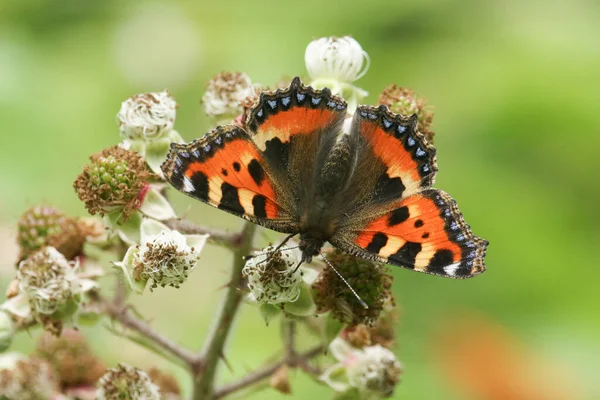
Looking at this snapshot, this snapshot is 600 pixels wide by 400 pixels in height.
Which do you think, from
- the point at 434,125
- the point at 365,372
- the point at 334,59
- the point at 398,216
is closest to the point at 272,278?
the point at 398,216

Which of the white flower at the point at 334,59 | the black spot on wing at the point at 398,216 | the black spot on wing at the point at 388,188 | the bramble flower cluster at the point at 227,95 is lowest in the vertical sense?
the black spot on wing at the point at 398,216

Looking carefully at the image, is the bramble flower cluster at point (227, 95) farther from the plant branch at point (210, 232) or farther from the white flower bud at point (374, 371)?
the white flower bud at point (374, 371)

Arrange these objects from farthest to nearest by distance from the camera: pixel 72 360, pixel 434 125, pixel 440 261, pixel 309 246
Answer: pixel 434 125 → pixel 72 360 → pixel 309 246 → pixel 440 261

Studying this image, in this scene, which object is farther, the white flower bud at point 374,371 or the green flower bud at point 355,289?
the white flower bud at point 374,371

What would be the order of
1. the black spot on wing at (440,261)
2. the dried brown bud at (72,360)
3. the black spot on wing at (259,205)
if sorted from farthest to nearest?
the dried brown bud at (72,360)
the black spot on wing at (259,205)
the black spot on wing at (440,261)

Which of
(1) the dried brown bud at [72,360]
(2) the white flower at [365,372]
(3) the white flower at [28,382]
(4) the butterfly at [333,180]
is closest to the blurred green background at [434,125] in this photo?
(1) the dried brown bud at [72,360]

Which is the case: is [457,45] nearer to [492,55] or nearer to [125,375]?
[492,55]

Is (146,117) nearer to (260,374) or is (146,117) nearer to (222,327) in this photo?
(222,327)
